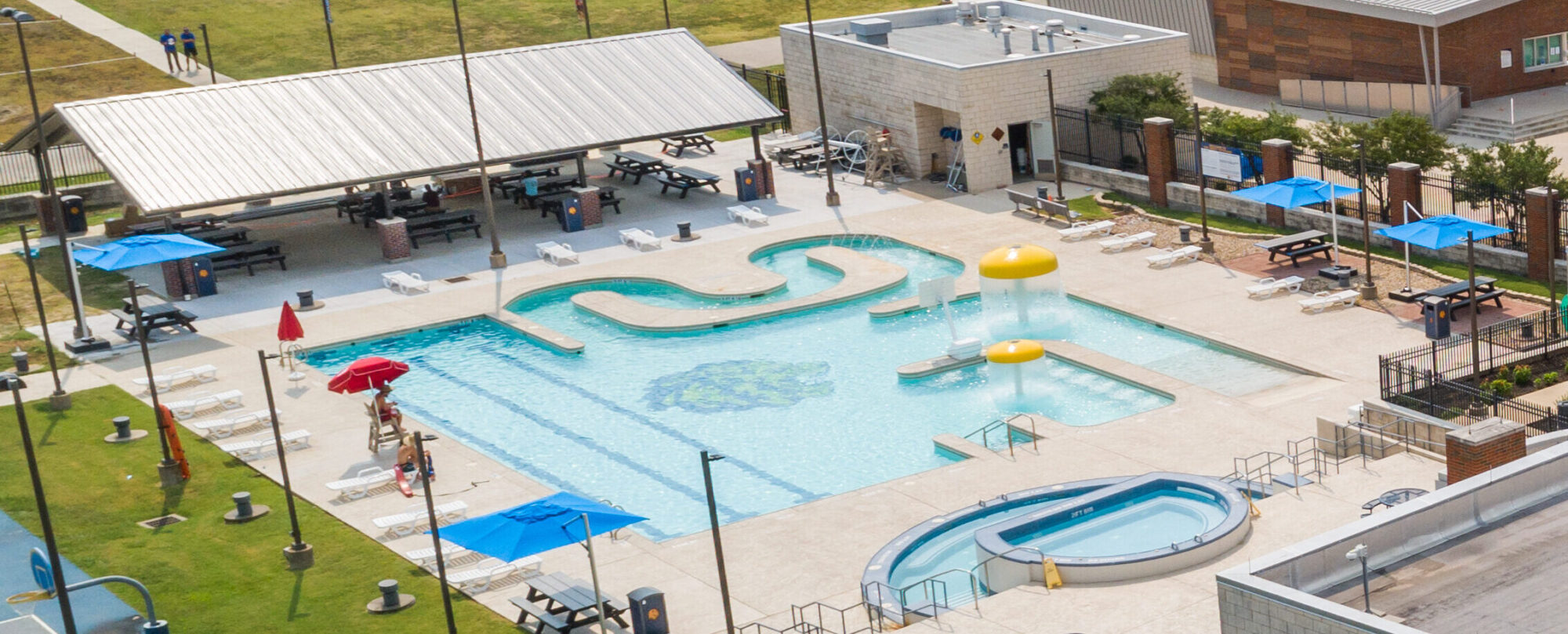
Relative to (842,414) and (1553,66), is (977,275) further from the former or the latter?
Answer: (1553,66)

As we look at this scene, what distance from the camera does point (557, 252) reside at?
4156cm

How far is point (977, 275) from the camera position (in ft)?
124

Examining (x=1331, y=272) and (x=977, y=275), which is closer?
(x=1331, y=272)

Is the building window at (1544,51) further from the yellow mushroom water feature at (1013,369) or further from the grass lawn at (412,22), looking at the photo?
the grass lawn at (412,22)

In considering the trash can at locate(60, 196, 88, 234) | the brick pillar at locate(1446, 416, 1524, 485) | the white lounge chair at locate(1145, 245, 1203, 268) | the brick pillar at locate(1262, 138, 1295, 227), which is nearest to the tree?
the brick pillar at locate(1262, 138, 1295, 227)

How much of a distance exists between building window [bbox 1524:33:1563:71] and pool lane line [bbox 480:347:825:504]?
1186 inches

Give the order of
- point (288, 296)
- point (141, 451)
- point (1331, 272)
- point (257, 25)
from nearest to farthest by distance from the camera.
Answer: point (141, 451) → point (1331, 272) → point (288, 296) → point (257, 25)

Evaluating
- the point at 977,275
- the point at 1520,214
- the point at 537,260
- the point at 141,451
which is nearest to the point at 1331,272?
the point at 1520,214

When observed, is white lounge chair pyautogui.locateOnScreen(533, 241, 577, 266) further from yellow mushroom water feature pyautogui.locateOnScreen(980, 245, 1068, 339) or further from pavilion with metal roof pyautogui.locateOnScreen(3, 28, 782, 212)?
yellow mushroom water feature pyautogui.locateOnScreen(980, 245, 1068, 339)

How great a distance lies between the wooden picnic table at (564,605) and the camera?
2245 cm

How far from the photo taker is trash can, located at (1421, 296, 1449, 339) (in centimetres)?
3102

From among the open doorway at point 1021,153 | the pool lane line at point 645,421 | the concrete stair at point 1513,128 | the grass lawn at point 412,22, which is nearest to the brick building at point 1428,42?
the concrete stair at point 1513,128

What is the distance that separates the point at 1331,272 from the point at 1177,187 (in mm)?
7538

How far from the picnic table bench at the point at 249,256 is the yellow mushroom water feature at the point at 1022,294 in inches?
701
